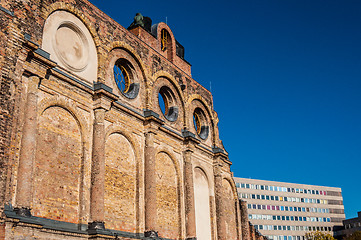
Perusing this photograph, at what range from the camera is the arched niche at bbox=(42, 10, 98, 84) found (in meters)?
19.2

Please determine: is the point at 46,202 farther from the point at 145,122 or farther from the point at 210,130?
the point at 210,130

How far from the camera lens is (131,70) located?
24.6 metres

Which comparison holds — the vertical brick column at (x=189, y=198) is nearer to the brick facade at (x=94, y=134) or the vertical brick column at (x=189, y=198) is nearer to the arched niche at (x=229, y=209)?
the brick facade at (x=94, y=134)

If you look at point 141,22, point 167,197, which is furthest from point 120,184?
point 141,22

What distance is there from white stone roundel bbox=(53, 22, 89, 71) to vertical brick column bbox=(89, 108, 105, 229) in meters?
2.44

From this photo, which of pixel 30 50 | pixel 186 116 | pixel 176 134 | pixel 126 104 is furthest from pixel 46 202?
pixel 186 116

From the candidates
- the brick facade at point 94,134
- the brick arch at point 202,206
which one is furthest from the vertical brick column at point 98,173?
the brick arch at point 202,206

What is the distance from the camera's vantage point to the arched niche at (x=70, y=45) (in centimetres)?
1920

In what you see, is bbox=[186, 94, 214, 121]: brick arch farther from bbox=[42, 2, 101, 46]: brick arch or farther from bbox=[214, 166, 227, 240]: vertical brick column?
bbox=[42, 2, 101, 46]: brick arch

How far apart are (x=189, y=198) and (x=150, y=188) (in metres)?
4.27

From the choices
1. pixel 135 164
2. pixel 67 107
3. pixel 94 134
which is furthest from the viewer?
pixel 135 164

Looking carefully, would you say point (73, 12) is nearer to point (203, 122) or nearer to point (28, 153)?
point (28, 153)

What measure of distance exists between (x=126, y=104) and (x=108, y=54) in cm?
280

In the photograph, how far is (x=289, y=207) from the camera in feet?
303
